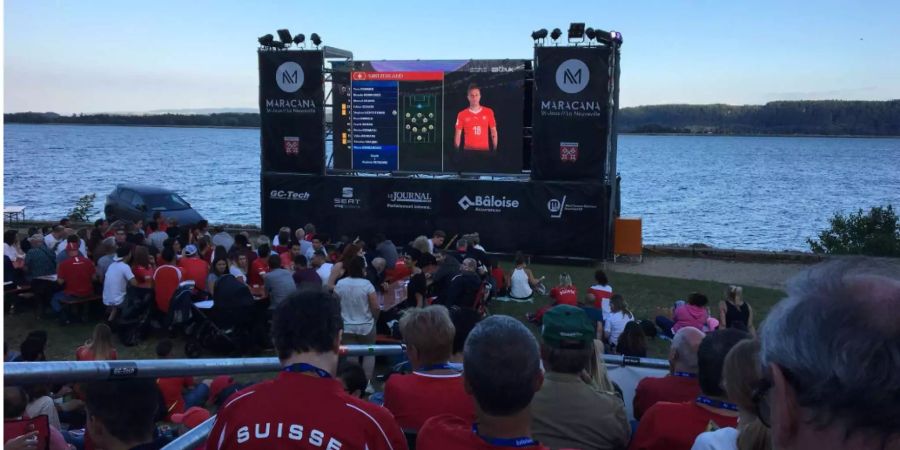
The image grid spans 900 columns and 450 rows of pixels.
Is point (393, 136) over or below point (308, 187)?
over

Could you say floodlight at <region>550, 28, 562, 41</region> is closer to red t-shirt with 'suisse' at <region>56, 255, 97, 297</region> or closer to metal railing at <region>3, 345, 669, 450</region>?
red t-shirt with 'suisse' at <region>56, 255, 97, 297</region>

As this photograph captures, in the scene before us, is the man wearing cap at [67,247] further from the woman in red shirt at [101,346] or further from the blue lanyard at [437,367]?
the blue lanyard at [437,367]

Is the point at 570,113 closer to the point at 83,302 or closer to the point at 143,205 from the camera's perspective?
the point at 83,302

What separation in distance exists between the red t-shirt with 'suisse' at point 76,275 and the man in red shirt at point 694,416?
987 cm

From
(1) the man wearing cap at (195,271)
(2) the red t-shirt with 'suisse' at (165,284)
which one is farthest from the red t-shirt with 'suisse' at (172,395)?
(1) the man wearing cap at (195,271)

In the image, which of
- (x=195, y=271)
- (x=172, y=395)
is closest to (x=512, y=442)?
(x=172, y=395)

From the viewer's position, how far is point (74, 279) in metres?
10.9

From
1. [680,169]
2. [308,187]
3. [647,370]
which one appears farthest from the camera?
[680,169]

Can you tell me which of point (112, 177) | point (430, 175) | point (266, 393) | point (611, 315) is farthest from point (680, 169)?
point (266, 393)

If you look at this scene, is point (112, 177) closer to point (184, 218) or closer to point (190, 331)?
point (184, 218)

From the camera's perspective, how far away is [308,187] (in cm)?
1848

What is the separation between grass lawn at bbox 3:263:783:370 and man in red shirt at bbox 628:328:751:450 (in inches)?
272

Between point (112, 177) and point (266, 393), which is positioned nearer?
point (266, 393)

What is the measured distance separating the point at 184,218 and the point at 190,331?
1098 centimetres
